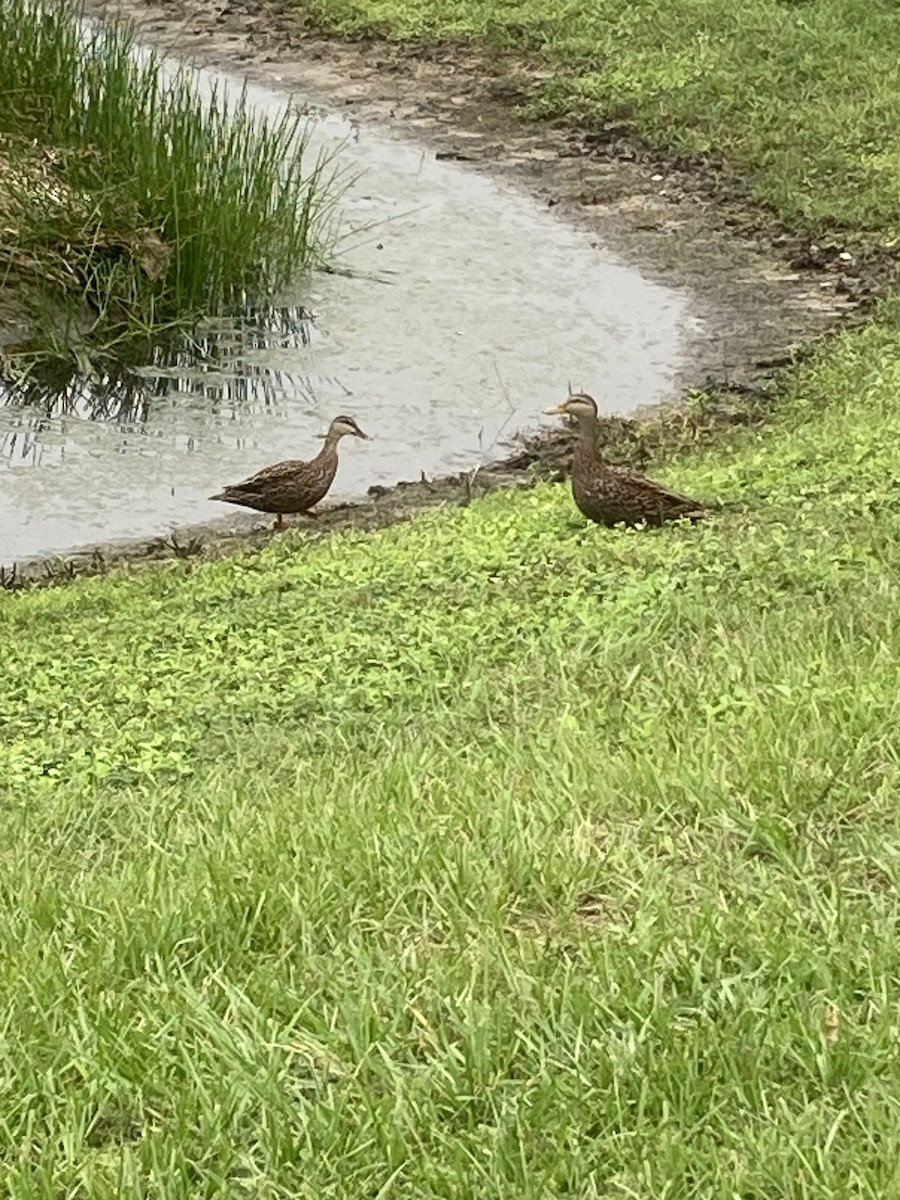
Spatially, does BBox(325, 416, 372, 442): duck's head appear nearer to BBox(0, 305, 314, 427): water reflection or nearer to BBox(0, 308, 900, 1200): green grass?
BBox(0, 305, 314, 427): water reflection

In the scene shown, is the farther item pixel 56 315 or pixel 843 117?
pixel 843 117

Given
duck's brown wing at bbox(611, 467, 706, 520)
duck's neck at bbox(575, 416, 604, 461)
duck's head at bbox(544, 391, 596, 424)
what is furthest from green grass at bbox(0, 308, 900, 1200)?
duck's head at bbox(544, 391, 596, 424)

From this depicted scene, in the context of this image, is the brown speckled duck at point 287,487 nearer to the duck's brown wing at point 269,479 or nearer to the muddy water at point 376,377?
the duck's brown wing at point 269,479

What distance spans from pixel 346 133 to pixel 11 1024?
14187 mm

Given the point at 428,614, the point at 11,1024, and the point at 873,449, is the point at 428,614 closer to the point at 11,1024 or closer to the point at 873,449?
the point at 873,449

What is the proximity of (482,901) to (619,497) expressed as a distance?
416cm

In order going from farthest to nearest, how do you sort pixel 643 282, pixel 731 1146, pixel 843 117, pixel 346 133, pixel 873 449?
pixel 346 133, pixel 843 117, pixel 643 282, pixel 873 449, pixel 731 1146

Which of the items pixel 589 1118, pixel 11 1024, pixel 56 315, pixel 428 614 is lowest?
pixel 56 315

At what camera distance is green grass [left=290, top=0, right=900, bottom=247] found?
14.6 m

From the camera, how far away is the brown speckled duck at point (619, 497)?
307 inches

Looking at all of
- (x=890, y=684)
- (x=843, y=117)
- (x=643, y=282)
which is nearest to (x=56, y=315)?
(x=643, y=282)

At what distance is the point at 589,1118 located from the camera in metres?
3.12

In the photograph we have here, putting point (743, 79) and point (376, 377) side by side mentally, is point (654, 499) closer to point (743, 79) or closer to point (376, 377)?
point (376, 377)

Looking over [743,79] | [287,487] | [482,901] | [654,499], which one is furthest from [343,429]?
[743,79]
